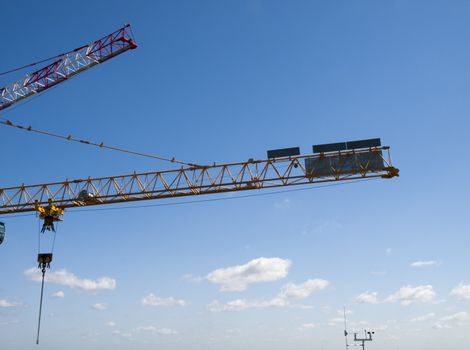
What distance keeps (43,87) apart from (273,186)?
34.8m

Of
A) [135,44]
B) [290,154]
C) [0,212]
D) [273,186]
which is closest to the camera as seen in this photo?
[290,154]

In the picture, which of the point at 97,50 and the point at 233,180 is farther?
the point at 97,50

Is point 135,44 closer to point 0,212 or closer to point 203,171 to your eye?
point 203,171

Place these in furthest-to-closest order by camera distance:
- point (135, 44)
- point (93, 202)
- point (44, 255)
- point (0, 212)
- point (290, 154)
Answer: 1. point (135, 44)
2. point (0, 212)
3. point (93, 202)
4. point (290, 154)
5. point (44, 255)

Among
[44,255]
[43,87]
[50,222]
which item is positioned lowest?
[44,255]

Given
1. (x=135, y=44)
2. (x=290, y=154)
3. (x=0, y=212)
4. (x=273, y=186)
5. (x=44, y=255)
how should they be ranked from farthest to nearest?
(x=135, y=44) → (x=0, y=212) → (x=273, y=186) → (x=290, y=154) → (x=44, y=255)

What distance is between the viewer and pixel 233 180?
45.8 metres

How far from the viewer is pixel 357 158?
135ft

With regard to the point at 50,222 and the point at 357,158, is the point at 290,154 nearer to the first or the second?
the point at 357,158

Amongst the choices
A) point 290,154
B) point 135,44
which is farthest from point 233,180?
point 135,44

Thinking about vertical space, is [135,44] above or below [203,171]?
above

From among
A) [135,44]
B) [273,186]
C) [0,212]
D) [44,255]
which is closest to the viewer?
[44,255]

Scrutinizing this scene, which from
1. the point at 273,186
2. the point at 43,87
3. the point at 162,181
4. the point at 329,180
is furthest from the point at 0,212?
the point at 329,180

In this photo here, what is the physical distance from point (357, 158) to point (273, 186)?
8.92 m
